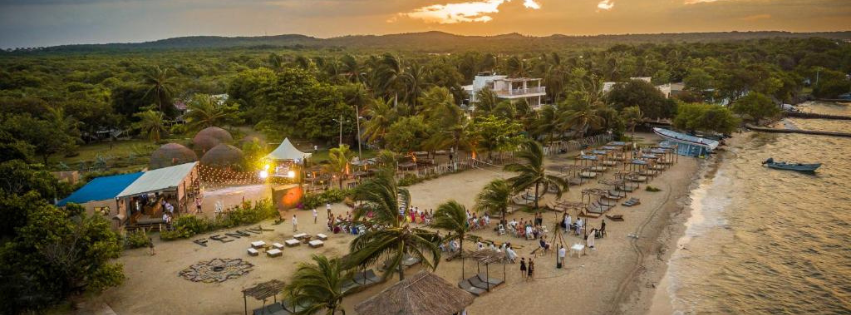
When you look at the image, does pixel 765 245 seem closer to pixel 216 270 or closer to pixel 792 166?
pixel 792 166

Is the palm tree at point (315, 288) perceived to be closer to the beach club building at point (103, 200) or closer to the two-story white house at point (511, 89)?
the beach club building at point (103, 200)

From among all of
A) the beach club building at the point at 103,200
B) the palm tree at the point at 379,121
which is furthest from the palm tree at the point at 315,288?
the palm tree at the point at 379,121

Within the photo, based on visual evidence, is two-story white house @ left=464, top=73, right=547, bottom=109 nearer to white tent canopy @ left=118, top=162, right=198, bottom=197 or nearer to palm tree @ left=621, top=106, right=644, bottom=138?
palm tree @ left=621, top=106, right=644, bottom=138

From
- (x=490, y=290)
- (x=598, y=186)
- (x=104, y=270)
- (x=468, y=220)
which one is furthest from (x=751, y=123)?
(x=104, y=270)

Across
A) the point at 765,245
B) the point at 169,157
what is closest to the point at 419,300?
the point at 765,245

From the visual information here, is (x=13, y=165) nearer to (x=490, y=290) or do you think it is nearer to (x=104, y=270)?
(x=104, y=270)
